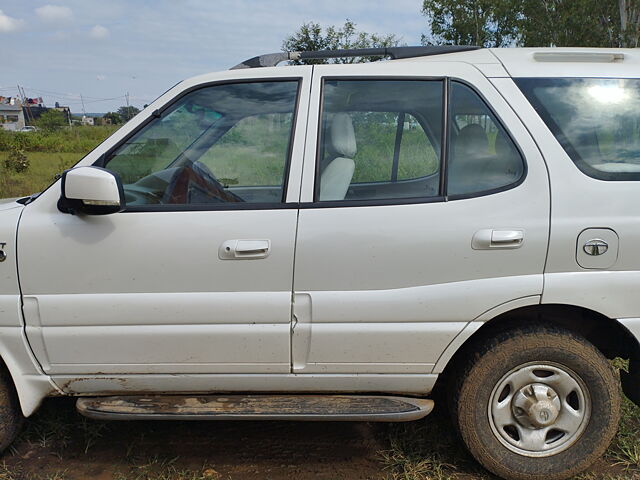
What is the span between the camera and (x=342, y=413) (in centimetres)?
239

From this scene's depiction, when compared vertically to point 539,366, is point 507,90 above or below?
above

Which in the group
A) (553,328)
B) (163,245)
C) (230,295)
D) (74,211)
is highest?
(74,211)

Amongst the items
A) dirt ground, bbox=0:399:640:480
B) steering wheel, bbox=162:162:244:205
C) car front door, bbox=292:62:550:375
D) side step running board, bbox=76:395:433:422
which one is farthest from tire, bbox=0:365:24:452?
car front door, bbox=292:62:550:375

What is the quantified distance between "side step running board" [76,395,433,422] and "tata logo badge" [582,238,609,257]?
3.19 feet

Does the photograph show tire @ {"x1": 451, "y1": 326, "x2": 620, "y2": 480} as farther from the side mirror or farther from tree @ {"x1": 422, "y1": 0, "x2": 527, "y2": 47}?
tree @ {"x1": 422, "y1": 0, "x2": 527, "y2": 47}

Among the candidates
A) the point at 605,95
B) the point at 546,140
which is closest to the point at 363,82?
the point at 546,140

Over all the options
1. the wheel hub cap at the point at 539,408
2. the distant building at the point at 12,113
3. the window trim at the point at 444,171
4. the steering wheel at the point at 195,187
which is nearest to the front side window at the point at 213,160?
the steering wheel at the point at 195,187

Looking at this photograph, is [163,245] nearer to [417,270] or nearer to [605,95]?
[417,270]

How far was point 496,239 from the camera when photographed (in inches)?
90.0

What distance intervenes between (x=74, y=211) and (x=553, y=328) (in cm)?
220

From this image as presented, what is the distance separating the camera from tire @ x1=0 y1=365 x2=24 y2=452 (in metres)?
2.54

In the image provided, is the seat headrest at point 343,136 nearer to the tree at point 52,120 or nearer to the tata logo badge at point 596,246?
the tata logo badge at point 596,246

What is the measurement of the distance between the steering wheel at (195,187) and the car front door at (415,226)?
40 cm

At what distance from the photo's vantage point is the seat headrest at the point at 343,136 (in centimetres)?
248
